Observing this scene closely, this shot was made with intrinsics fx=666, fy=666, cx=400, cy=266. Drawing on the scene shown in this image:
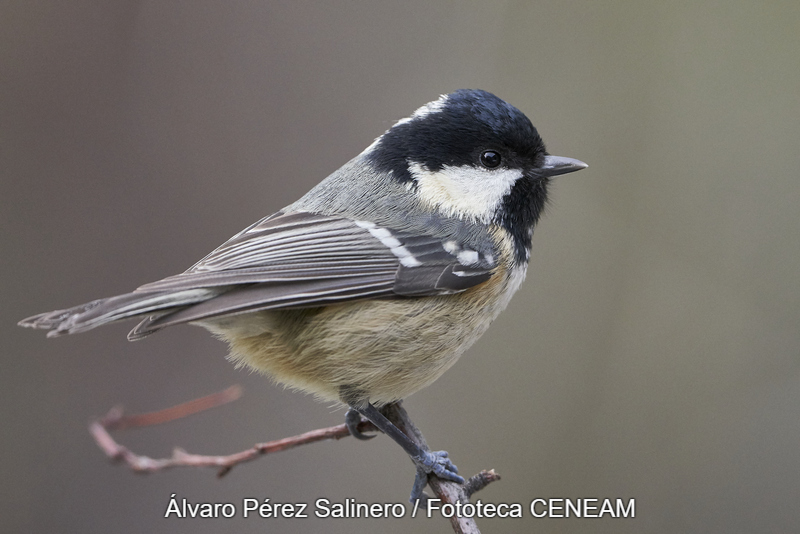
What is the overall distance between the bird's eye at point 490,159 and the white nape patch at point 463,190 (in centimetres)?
2

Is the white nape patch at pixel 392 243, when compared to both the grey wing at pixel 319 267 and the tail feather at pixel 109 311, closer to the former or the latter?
the grey wing at pixel 319 267

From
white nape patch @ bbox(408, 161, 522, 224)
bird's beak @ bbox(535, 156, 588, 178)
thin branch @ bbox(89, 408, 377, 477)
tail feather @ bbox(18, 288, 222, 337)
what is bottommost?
thin branch @ bbox(89, 408, 377, 477)

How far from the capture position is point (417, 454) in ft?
5.66

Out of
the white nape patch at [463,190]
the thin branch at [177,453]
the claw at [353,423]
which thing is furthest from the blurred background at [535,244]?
the white nape patch at [463,190]

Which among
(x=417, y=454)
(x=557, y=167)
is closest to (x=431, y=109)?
(x=557, y=167)

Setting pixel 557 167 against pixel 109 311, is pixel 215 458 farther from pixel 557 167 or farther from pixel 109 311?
pixel 557 167

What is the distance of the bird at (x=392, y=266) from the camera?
1632 mm

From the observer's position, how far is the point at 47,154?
3.04 m

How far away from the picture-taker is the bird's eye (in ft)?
6.06

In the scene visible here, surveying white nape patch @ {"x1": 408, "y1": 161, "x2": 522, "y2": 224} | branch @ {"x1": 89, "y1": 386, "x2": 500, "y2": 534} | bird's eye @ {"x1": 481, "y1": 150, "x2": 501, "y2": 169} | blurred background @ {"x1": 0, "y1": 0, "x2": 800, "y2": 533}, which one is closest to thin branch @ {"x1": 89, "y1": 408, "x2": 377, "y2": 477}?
branch @ {"x1": 89, "y1": 386, "x2": 500, "y2": 534}

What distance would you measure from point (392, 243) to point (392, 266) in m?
0.08

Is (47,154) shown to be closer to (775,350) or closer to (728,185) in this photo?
(728,185)

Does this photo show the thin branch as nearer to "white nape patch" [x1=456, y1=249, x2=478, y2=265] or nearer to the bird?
the bird

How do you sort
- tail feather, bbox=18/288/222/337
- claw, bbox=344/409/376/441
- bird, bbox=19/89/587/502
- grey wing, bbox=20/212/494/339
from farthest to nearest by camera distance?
claw, bbox=344/409/376/441 < bird, bbox=19/89/587/502 < grey wing, bbox=20/212/494/339 < tail feather, bbox=18/288/222/337
